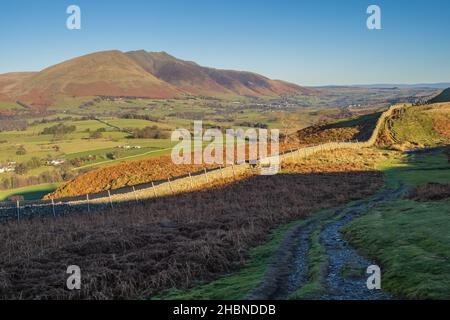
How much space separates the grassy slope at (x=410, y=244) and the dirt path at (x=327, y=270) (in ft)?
2.45

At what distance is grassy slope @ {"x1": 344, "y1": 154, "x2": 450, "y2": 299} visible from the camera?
13.7 m

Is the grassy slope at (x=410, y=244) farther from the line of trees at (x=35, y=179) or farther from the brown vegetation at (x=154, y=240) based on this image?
the line of trees at (x=35, y=179)

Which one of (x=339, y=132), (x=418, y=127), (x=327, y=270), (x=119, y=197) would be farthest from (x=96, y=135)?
(x=327, y=270)

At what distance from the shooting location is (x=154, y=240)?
24.0 m

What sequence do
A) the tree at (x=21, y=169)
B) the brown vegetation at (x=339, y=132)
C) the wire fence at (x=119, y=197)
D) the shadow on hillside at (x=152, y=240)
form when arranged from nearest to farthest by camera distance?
1. the shadow on hillside at (x=152, y=240)
2. the wire fence at (x=119, y=197)
3. the brown vegetation at (x=339, y=132)
4. the tree at (x=21, y=169)

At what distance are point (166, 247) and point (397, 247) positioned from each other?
11.4 meters

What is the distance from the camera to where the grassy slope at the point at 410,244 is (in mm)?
13742

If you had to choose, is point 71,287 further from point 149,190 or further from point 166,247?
point 149,190

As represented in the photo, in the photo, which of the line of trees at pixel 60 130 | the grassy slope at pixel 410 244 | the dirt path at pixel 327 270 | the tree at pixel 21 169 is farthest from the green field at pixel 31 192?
the line of trees at pixel 60 130

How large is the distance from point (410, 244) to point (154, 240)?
44.4 ft

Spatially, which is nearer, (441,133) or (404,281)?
(404,281)
